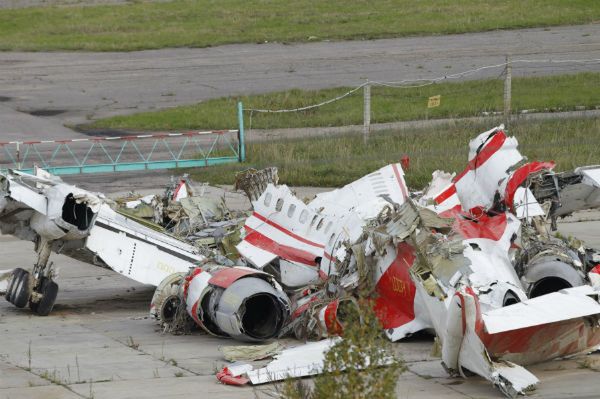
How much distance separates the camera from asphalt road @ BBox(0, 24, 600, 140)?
44.7 meters

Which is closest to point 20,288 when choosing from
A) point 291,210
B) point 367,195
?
point 291,210

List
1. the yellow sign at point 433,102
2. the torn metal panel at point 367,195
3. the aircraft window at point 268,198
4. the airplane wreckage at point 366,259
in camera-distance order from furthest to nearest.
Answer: the yellow sign at point 433,102, the torn metal panel at point 367,195, the aircraft window at point 268,198, the airplane wreckage at point 366,259

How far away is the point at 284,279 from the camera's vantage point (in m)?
19.9

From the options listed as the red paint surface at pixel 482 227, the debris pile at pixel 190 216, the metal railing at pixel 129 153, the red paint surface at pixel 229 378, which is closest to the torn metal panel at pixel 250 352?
the red paint surface at pixel 229 378

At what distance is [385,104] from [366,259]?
2368 cm

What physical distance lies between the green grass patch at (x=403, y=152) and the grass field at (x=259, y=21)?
61.1 ft

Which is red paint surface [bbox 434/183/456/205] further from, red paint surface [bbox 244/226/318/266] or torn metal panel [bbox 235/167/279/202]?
torn metal panel [bbox 235/167/279/202]

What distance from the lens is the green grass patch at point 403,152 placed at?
107 ft

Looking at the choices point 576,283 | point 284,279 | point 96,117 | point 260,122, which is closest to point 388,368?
point 576,283

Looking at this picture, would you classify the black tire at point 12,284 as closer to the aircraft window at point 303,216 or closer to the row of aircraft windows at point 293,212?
the row of aircraft windows at point 293,212

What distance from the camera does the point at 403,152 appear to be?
114 ft

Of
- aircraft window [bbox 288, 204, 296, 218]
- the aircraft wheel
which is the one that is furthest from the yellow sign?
the aircraft wheel

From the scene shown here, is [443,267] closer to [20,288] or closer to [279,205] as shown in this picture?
[279,205]

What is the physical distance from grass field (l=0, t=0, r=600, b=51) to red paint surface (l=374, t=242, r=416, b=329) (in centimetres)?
3728
